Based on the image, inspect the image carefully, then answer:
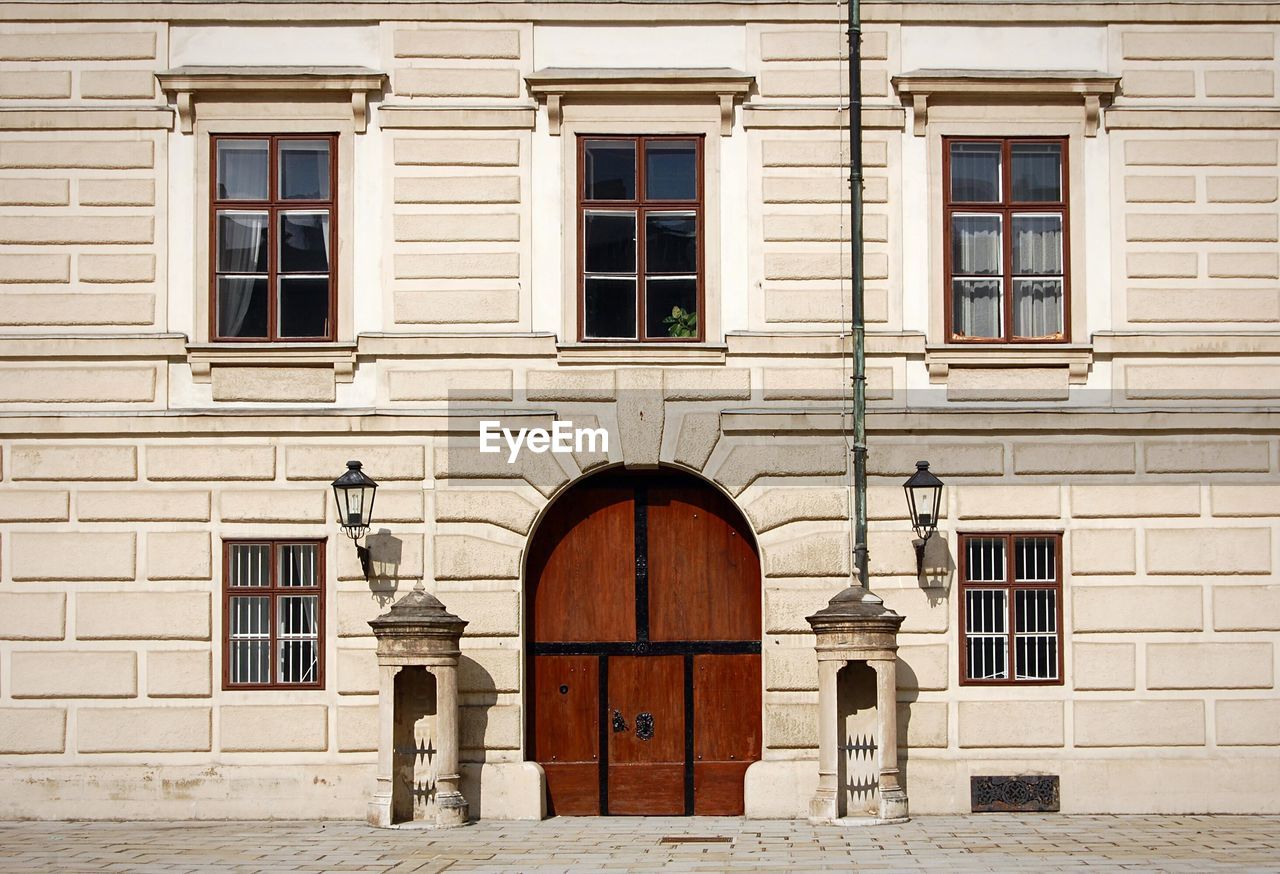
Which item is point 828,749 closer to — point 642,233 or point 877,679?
point 877,679

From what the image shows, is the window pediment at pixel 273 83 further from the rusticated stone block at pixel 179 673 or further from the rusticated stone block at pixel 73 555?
the rusticated stone block at pixel 179 673

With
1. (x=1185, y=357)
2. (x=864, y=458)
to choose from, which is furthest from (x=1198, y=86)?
(x=864, y=458)

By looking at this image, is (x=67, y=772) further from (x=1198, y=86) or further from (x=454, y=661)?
(x=1198, y=86)

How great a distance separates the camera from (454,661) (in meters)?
15.6

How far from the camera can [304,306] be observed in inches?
653

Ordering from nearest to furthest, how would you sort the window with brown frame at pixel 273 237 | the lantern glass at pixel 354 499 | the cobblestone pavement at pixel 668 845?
the cobblestone pavement at pixel 668 845
the lantern glass at pixel 354 499
the window with brown frame at pixel 273 237

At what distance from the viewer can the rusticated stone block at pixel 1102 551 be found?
1625 cm

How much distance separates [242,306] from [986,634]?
724 centimetres

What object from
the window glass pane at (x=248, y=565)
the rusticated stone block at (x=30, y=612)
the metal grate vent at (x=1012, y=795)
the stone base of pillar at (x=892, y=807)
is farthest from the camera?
the window glass pane at (x=248, y=565)

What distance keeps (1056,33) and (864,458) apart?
4.24 meters

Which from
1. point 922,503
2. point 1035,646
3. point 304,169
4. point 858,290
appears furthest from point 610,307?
point 1035,646

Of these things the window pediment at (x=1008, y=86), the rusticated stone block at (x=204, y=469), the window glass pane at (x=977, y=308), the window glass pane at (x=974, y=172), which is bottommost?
the rusticated stone block at (x=204, y=469)

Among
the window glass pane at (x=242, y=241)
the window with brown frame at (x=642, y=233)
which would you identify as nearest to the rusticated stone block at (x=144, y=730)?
the window glass pane at (x=242, y=241)

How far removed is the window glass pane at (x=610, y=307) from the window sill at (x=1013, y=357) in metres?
2.66
